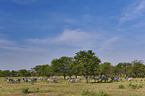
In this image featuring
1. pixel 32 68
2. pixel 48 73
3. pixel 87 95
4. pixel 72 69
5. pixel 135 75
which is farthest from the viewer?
pixel 32 68

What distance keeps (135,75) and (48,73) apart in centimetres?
4125

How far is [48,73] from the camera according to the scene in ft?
235

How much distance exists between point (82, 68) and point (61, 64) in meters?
20.8

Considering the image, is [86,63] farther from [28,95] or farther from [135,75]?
[135,75]

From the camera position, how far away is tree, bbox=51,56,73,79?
2288 inches

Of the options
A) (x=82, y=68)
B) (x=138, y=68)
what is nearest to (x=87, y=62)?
(x=82, y=68)

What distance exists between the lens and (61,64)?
57.9 metres

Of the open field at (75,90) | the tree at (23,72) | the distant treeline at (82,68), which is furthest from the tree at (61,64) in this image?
the tree at (23,72)

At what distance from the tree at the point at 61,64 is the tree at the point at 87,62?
1951 centimetres

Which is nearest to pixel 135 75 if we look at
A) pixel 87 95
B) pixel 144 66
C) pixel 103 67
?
pixel 144 66

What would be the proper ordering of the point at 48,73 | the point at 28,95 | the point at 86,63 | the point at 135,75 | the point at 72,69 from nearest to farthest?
the point at 28,95, the point at 86,63, the point at 72,69, the point at 135,75, the point at 48,73

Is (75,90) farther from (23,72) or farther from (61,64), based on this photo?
(23,72)

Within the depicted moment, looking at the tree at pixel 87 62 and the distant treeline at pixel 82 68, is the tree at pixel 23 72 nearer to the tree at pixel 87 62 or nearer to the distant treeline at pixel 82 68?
the distant treeline at pixel 82 68

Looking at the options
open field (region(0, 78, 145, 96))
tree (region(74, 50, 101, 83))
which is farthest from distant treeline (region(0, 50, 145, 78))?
open field (region(0, 78, 145, 96))
